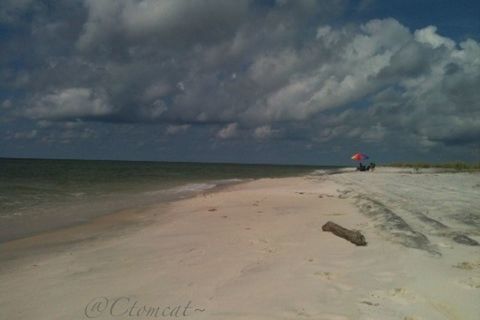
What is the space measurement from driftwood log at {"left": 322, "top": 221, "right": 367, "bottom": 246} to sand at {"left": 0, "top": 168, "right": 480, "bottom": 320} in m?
0.19

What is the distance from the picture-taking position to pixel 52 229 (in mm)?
12672

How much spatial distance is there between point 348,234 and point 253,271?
3.11 m

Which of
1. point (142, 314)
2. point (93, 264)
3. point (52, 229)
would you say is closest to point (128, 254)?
point (93, 264)

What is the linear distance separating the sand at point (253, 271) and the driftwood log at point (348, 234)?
0.63ft

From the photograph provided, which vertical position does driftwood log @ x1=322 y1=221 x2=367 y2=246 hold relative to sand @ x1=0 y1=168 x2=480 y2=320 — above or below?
above

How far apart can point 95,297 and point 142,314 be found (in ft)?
3.51

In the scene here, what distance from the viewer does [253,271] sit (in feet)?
21.2

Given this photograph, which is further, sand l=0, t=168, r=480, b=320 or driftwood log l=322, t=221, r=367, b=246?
driftwood log l=322, t=221, r=367, b=246

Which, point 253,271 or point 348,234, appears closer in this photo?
point 253,271

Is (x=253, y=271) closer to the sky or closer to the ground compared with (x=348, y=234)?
closer to the ground

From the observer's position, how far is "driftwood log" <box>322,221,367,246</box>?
8.25 metres

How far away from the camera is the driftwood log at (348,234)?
8250 mm

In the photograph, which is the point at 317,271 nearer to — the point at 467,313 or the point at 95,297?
the point at 467,313

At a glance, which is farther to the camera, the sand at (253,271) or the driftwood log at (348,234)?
the driftwood log at (348,234)
